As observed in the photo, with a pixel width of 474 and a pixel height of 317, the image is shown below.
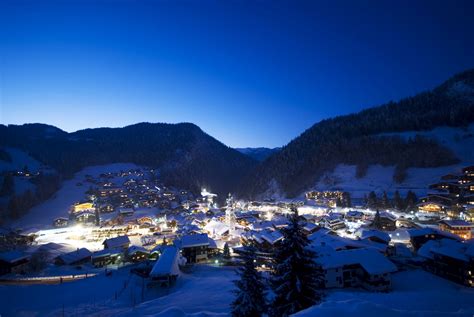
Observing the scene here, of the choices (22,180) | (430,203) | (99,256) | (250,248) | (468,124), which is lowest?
(99,256)

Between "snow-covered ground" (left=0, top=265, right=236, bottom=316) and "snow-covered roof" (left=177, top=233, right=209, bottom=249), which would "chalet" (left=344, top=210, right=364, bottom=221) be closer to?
"snow-covered roof" (left=177, top=233, right=209, bottom=249)

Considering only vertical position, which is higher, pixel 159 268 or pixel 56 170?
pixel 56 170

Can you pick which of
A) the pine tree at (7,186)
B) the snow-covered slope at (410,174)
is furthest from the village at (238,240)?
the pine tree at (7,186)

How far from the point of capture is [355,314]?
33.0 feet

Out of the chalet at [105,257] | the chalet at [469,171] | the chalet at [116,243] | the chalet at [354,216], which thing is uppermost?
the chalet at [469,171]

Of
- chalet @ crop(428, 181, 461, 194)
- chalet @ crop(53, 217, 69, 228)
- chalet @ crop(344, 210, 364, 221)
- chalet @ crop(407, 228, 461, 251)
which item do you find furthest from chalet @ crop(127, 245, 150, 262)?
chalet @ crop(428, 181, 461, 194)

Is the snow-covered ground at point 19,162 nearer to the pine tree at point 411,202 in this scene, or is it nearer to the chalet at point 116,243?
the chalet at point 116,243

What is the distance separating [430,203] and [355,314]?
241 feet

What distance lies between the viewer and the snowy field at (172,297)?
→ 58.9 ft

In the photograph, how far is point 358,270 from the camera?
102ft

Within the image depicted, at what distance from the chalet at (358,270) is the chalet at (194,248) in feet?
65.5

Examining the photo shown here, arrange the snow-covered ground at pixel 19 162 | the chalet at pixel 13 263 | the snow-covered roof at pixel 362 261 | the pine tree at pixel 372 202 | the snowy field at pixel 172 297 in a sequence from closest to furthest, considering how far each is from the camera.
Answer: the snowy field at pixel 172 297
the snow-covered roof at pixel 362 261
the chalet at pixel 13 263
the pine tree at pixel 372 202
the snow-covered ground at pixel 19 162

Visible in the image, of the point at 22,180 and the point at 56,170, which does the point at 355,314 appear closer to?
the point at 22,180

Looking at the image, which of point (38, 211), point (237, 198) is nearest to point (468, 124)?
point (237, 198)
